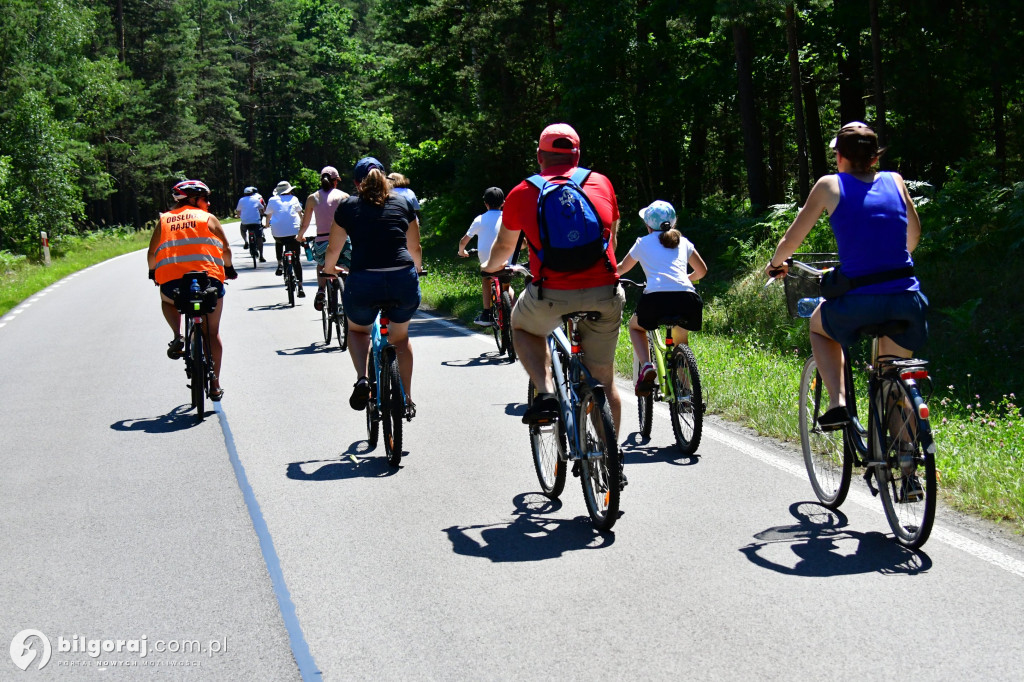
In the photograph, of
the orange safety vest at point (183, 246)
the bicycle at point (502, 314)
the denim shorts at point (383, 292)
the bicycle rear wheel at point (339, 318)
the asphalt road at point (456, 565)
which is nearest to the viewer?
the asphalt road at point (456, 565)

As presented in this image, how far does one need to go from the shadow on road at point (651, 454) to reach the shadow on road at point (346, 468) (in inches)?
65.7

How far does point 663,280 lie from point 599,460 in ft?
7.64

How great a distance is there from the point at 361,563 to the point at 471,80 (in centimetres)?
3035

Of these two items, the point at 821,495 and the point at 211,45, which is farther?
the point at 211,45

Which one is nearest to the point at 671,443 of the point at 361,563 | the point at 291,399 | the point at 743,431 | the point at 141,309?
the point at 743,431

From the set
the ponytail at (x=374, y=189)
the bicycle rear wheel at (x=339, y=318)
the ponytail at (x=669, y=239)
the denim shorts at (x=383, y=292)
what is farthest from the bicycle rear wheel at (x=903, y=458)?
the bicycle rear wheel at (x=339, y=318)

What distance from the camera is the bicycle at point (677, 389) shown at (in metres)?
7.54

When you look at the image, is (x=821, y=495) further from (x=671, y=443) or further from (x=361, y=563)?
(x=361, y=563)

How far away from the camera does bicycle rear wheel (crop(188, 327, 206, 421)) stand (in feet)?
30.8

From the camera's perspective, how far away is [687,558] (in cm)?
543

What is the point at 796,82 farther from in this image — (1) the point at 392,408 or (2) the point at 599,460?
(2) the point at 599,460

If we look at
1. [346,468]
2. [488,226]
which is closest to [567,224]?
[346,468]

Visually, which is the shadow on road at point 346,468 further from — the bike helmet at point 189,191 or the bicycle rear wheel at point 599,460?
the bike helmet at point 189,191

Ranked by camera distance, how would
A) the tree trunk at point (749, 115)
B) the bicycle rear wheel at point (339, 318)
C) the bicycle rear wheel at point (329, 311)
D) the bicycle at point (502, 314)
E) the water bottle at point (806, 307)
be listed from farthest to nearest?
the tree trunk at point (749, 115), the bicycle rear wheel at point (329, 311), the bicycle rear wheel at point (339, 318), the bicycle at point (502, 314), the water bottle at point (806, 307)
